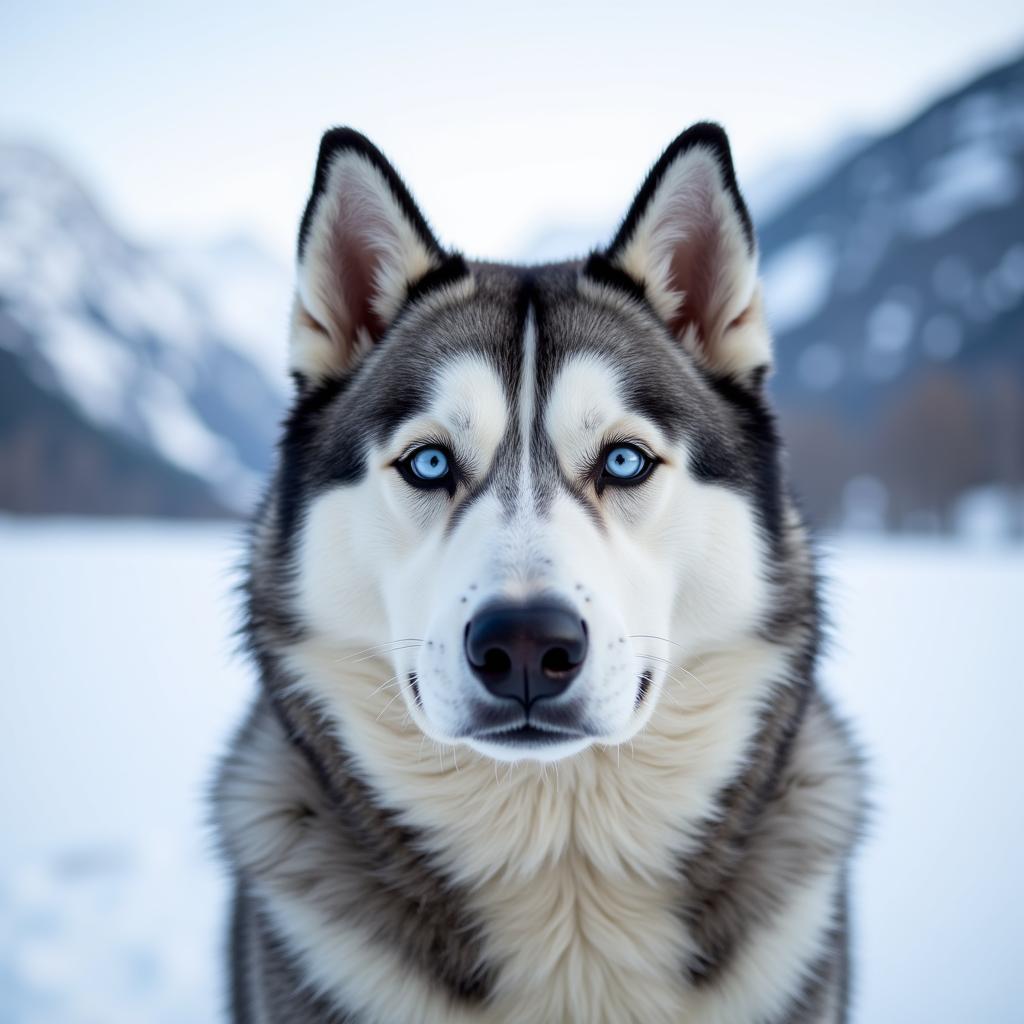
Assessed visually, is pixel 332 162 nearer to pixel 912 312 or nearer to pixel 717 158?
pixel 717 158

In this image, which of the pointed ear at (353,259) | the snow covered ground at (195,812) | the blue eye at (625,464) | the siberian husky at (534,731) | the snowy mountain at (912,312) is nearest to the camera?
the siberian husky at (534,731)

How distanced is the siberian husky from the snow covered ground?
373 mm

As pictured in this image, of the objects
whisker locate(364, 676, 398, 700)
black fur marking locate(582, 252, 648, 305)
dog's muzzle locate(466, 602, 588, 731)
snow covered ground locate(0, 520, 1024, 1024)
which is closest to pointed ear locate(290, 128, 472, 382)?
black fur marking locate(582, 252, 648, 305)

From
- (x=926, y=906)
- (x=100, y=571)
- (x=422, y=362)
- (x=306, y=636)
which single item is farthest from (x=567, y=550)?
(x=100, y=571)

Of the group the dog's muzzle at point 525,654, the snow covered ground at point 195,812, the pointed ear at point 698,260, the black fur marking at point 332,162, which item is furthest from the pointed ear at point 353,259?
the dog's muzzle at point 525,654

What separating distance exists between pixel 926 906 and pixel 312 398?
3.76 m

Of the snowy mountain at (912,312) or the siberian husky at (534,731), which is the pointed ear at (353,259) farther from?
the snowy mountain at (912,312)

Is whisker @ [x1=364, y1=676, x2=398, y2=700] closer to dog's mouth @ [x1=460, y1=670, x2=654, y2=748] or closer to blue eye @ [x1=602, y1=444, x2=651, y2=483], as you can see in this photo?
dog's mouth @ [x1=460, y1=670, x2=654, y2=748]

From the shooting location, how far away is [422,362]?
88.6 inches

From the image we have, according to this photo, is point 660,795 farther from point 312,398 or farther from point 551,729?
point 312,398

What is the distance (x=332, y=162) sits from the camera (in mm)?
2309

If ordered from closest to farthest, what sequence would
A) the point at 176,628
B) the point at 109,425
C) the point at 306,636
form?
the point at 306,636 < the point at 176,628 < the point at 109,425

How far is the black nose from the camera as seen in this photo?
1586 mm

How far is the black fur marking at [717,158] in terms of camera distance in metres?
2.21
